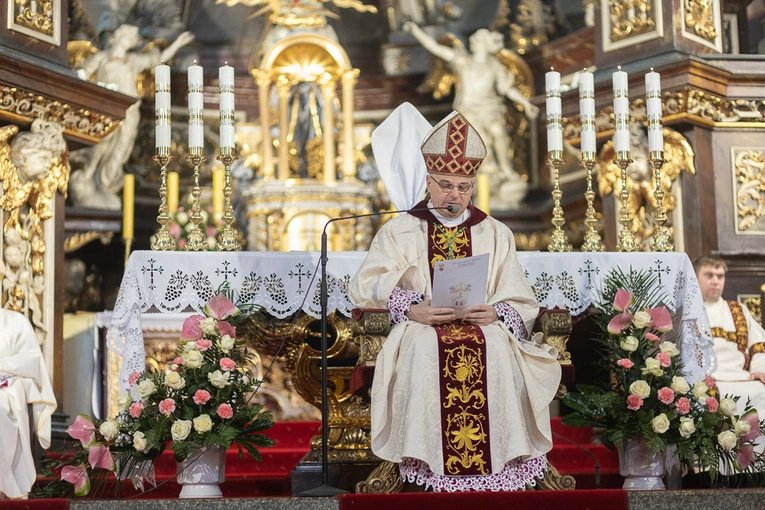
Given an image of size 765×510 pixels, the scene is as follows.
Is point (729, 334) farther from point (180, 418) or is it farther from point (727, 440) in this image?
point (180, 418)

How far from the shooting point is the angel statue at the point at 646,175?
8.38 m

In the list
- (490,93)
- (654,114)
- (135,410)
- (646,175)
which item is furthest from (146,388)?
(490,93)

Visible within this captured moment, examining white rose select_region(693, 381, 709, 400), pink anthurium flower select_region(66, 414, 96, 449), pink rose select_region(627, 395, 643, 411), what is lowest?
pink anthurium flower select_region(66, 414, 96, 449)

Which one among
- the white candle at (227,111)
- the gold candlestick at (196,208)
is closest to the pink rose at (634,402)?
the gold candlestick at (196,208)

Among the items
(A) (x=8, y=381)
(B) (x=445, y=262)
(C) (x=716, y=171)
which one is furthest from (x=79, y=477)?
(C) (x=716, y=171)

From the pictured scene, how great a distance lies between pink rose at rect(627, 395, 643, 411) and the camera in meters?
5.86

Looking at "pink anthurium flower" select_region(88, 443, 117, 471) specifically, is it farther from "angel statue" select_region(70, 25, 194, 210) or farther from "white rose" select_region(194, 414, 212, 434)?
"angel statue" select_region(70, 25, 194, 210)

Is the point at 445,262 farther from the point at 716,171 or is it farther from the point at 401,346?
the point at 716,171

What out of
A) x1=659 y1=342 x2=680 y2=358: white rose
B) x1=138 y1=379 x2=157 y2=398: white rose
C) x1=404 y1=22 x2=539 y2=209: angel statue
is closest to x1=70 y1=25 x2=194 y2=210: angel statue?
x1=404 y1=22 x2=539 y2=209: angel statue

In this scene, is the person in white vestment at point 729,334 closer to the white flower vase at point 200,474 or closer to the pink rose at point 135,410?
the white flower vase at point 200,474

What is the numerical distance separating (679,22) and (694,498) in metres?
4.27

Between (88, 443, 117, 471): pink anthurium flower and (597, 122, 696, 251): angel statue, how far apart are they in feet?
13.4

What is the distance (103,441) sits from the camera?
19.3ft

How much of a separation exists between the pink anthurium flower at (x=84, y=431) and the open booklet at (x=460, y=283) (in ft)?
5.59
